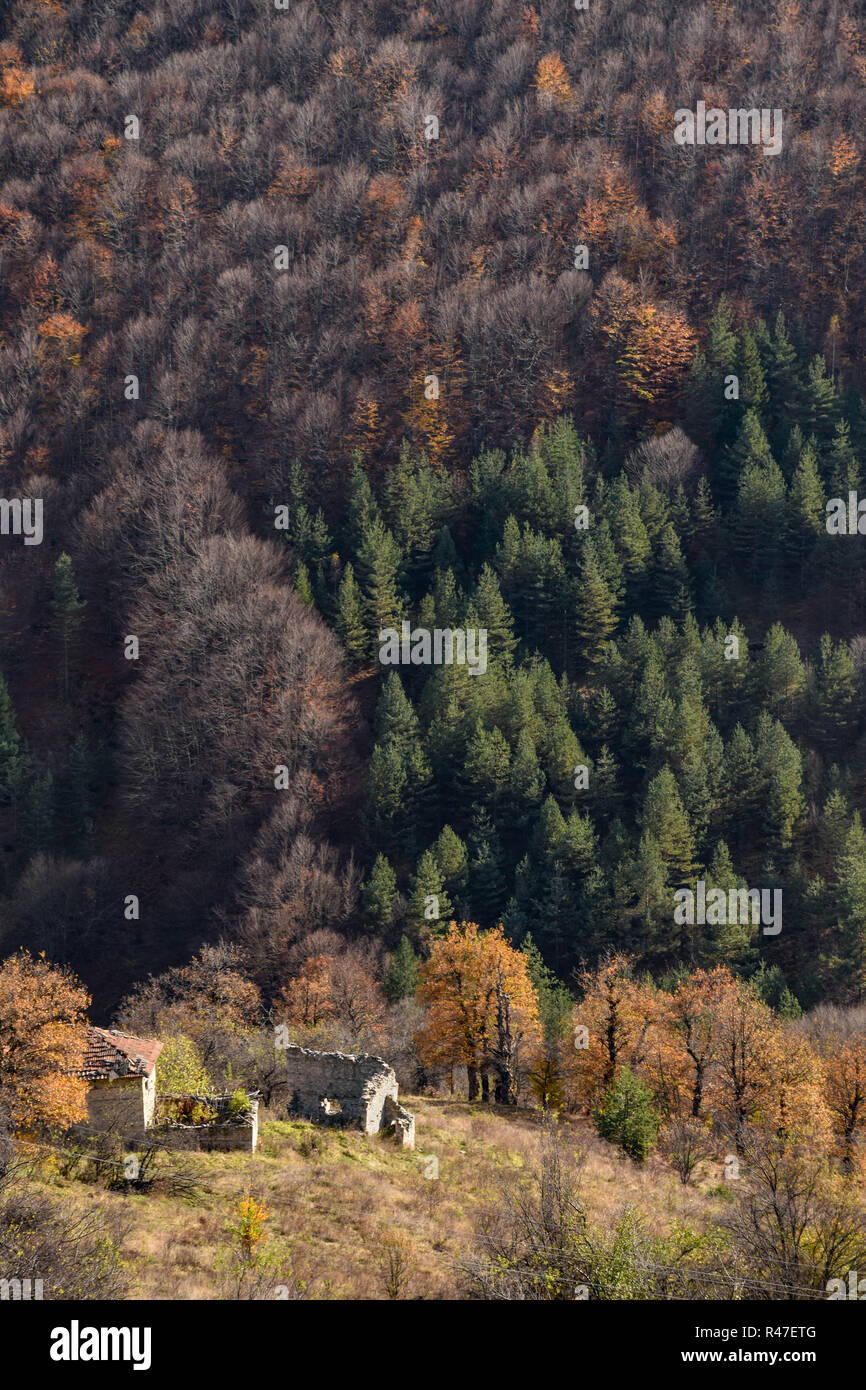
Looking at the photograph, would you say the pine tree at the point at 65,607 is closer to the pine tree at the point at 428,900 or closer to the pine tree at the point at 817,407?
the pine tree at the point at 428,900

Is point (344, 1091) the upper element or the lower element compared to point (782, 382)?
lower

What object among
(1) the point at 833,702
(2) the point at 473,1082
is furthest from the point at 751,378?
(2) the point at 473,1082

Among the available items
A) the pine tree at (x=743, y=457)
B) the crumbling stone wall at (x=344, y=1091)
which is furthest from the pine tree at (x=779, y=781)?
the crumbling stone wall at (x=344, y=1091)

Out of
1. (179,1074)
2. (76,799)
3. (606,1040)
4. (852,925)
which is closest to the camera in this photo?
(179,1074)

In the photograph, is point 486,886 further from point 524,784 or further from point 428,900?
point 524,784

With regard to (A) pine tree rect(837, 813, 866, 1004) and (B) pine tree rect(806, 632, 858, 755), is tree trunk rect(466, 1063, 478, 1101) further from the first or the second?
(B) pine tree rect(806, 632, 858, 755)

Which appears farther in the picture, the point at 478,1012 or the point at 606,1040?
the point at 478,1012

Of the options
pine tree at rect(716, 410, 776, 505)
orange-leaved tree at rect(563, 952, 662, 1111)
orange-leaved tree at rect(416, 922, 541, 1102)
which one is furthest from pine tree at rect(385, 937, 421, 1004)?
pine tree at rect(716, 410, 776, 505)

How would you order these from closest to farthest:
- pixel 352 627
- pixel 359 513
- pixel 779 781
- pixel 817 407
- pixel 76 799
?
pixel 779 781, pixel 76 799, pixel 352 627, pixel 359 513, pixel 817 407
